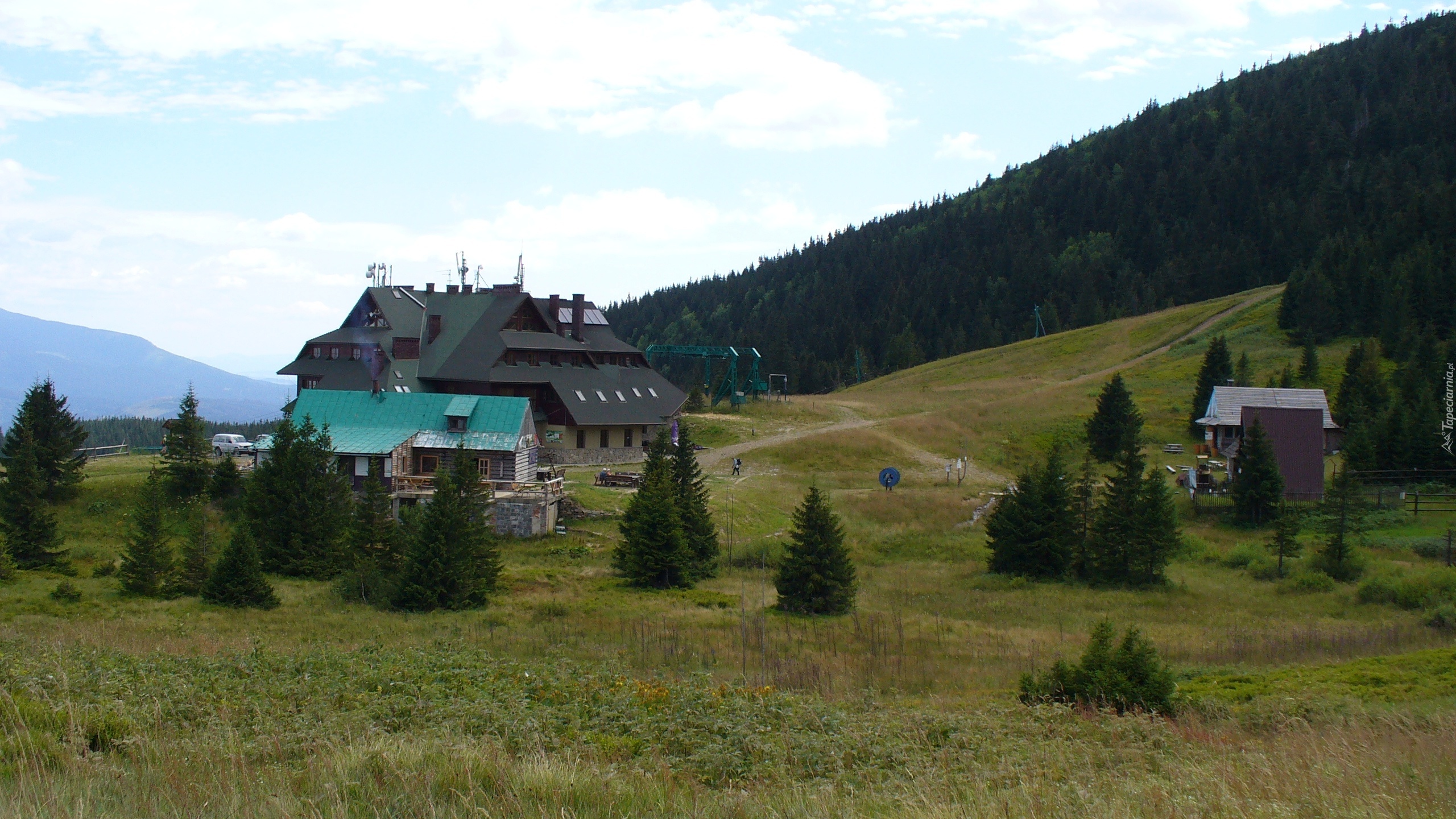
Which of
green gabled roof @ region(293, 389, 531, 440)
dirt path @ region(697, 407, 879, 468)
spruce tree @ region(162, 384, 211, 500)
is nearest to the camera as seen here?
spruce tree @ region(162, 384, 211, 500)

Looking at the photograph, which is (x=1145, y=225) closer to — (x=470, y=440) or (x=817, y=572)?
(x=470, y=440)

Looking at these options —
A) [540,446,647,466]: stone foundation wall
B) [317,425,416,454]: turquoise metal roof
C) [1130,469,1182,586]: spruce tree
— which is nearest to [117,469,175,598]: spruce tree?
[317,425,416,454]: turquoise metal roof

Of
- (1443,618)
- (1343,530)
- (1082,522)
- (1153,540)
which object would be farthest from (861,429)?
(1443,618)

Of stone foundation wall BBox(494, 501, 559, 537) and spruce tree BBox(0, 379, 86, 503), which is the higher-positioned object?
spruce tree BBox(0, 379, 86, 503)

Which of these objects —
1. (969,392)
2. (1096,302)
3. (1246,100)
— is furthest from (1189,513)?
(1246,100)

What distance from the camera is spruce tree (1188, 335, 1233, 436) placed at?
2589 inches

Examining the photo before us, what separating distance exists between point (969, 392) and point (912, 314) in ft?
214

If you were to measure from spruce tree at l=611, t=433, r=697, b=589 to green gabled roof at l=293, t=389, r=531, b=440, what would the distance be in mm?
12293

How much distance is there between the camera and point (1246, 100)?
169750 millimetres

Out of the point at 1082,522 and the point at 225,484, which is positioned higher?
the point at 225,484

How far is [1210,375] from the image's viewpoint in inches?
2699

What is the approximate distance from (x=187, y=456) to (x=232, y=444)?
2100 centimetres

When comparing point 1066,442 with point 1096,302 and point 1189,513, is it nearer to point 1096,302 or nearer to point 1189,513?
point 1189,513

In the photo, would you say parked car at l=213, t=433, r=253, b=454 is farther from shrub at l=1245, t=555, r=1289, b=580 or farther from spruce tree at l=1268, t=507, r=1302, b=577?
spruce tree at l=1268, t=507, r=1302, b=577
